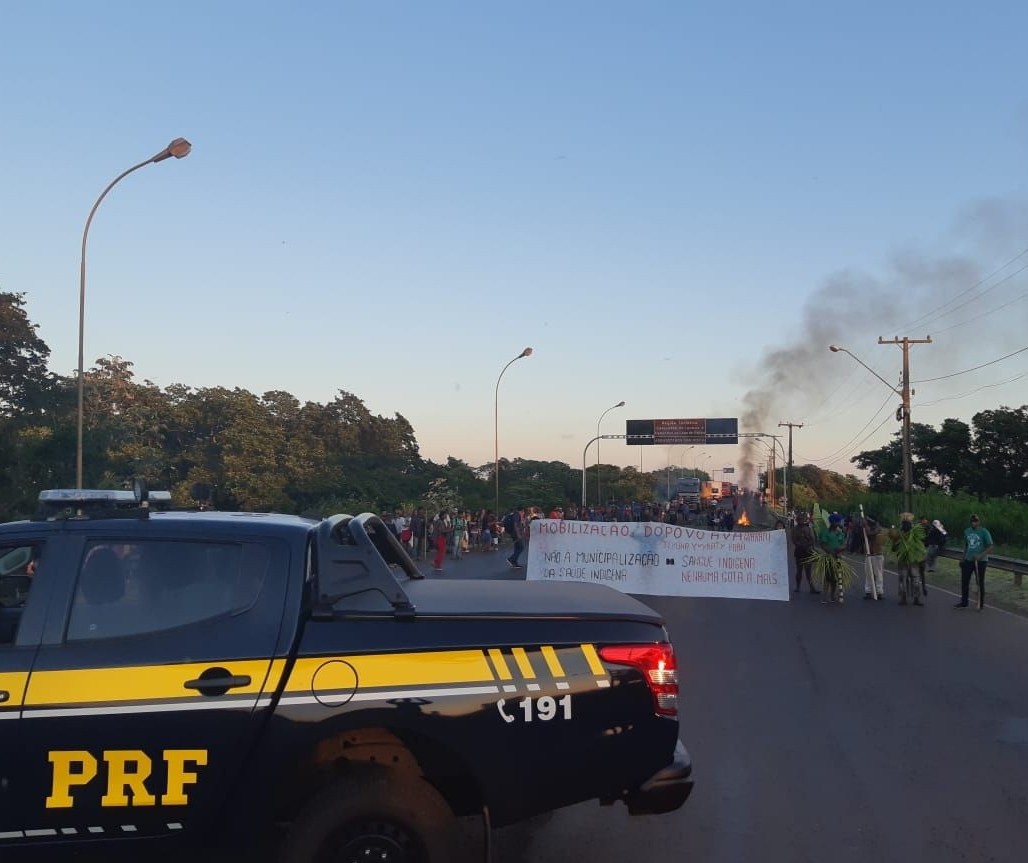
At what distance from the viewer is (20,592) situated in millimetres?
4520

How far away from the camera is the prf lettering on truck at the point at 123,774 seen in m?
3.79

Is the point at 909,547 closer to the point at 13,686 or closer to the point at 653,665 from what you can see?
the point at 653,665

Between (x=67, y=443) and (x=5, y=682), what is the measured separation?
2480cm

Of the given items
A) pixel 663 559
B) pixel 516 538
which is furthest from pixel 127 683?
pixel 516 538

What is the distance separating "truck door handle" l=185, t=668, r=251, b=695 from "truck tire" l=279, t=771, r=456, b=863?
55 centimetres

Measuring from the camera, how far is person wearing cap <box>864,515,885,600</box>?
18.5 metres

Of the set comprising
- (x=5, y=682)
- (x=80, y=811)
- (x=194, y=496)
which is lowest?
(x=80, y=811)

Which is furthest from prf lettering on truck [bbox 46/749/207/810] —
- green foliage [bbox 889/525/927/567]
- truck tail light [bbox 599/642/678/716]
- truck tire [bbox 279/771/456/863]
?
green foliage [bbox 889/525/927/567]

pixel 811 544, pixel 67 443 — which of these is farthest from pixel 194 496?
pixel 67 443

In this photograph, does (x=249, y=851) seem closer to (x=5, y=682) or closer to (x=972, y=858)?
(x=5, y=682)

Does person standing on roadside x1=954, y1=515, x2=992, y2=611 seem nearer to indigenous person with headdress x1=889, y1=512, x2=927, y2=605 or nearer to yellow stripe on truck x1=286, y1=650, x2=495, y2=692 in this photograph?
indigenous person with headdress x1=889, y1=512, x2=927, y2=605

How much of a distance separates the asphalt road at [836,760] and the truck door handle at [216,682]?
6.55ft

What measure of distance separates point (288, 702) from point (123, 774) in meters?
0.67

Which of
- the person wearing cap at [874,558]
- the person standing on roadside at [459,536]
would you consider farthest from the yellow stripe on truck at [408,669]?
the person standing on roadside at [459,536]
